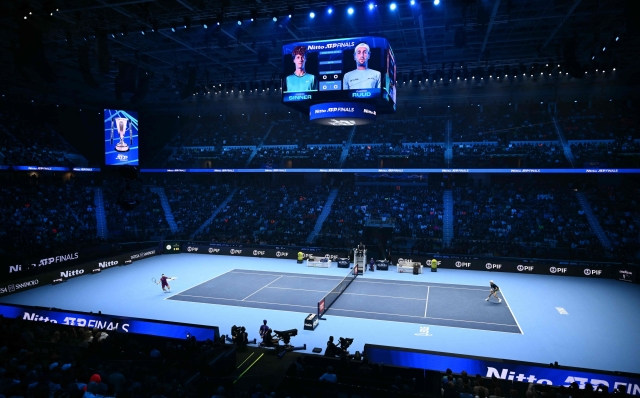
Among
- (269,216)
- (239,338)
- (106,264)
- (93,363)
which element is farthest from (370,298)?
(106,264)

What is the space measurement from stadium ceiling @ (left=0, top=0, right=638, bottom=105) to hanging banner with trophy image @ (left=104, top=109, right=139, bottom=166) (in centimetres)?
355

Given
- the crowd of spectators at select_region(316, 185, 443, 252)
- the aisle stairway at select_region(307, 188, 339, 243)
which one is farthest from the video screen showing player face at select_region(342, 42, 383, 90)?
the aisle stairway at select_region(307, 188, 339, 243)

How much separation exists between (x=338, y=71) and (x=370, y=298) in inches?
471

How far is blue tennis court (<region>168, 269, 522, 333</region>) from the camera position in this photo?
18.7 meters

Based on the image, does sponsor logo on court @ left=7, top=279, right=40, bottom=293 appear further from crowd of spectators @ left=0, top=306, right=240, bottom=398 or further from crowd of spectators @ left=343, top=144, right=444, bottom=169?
crowd of spectators @ left=343, top=144, right=444, bottom=169

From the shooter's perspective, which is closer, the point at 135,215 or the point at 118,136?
the point at 118,136

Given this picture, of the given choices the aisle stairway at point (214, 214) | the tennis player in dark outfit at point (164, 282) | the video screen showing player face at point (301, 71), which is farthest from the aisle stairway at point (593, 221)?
the aisle stairway at point (214, 214)

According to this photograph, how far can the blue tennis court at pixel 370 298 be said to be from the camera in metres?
18.7

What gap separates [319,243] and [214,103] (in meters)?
23.3

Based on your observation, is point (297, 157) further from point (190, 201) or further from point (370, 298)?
point (370, 298)

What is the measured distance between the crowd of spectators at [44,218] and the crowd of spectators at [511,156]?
104 ft

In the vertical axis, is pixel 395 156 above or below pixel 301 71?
below

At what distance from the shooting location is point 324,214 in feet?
125

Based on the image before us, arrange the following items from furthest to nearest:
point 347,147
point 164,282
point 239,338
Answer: point 347,147 → point 164,282 → point 239,338
